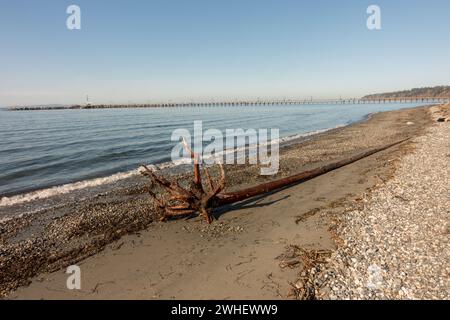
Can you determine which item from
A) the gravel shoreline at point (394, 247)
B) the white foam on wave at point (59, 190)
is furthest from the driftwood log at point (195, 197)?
the white foam on wave at point (59, 190)

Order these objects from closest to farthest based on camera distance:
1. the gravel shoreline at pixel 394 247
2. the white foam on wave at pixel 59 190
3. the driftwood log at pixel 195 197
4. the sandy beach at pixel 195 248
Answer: the gravel shoreline at pixel 394 247
the sandy beach at pixel 195 248
the driftwood log at pixel 195 197
the white foam on wave at pixel 59 190

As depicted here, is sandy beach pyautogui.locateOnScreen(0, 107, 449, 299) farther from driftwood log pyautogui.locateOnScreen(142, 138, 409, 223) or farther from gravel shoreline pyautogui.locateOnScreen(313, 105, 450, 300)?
driftwood log pyautogui.locateOnScreen(142, 138, 409, 223)

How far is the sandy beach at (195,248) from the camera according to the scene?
4.87 metres

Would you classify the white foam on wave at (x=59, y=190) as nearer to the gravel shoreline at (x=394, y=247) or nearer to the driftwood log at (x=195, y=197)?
the driftwood log at (x=195, y=197)

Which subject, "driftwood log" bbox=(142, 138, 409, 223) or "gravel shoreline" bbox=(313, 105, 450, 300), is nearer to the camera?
"gravel shoreline" bbox=(313, 105, 450, 300)

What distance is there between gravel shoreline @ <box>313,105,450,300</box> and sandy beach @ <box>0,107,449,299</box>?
0.05 m

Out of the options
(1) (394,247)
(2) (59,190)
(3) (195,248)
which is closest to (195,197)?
(3) (195,248)

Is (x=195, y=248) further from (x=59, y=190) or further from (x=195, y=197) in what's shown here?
(x=59, y=190)

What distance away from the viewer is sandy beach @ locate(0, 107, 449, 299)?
4.87 metres

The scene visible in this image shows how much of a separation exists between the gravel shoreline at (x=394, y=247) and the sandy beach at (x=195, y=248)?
0.17 feet

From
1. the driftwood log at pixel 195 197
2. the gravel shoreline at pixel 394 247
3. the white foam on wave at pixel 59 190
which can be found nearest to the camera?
the gravel shoreline at pixel 394 247

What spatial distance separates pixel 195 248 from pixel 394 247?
4460mm

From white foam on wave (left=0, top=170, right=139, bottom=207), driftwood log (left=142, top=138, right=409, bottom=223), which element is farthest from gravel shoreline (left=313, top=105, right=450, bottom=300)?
white foam on wave (left=0, top=170, right=139, bottom=207)
